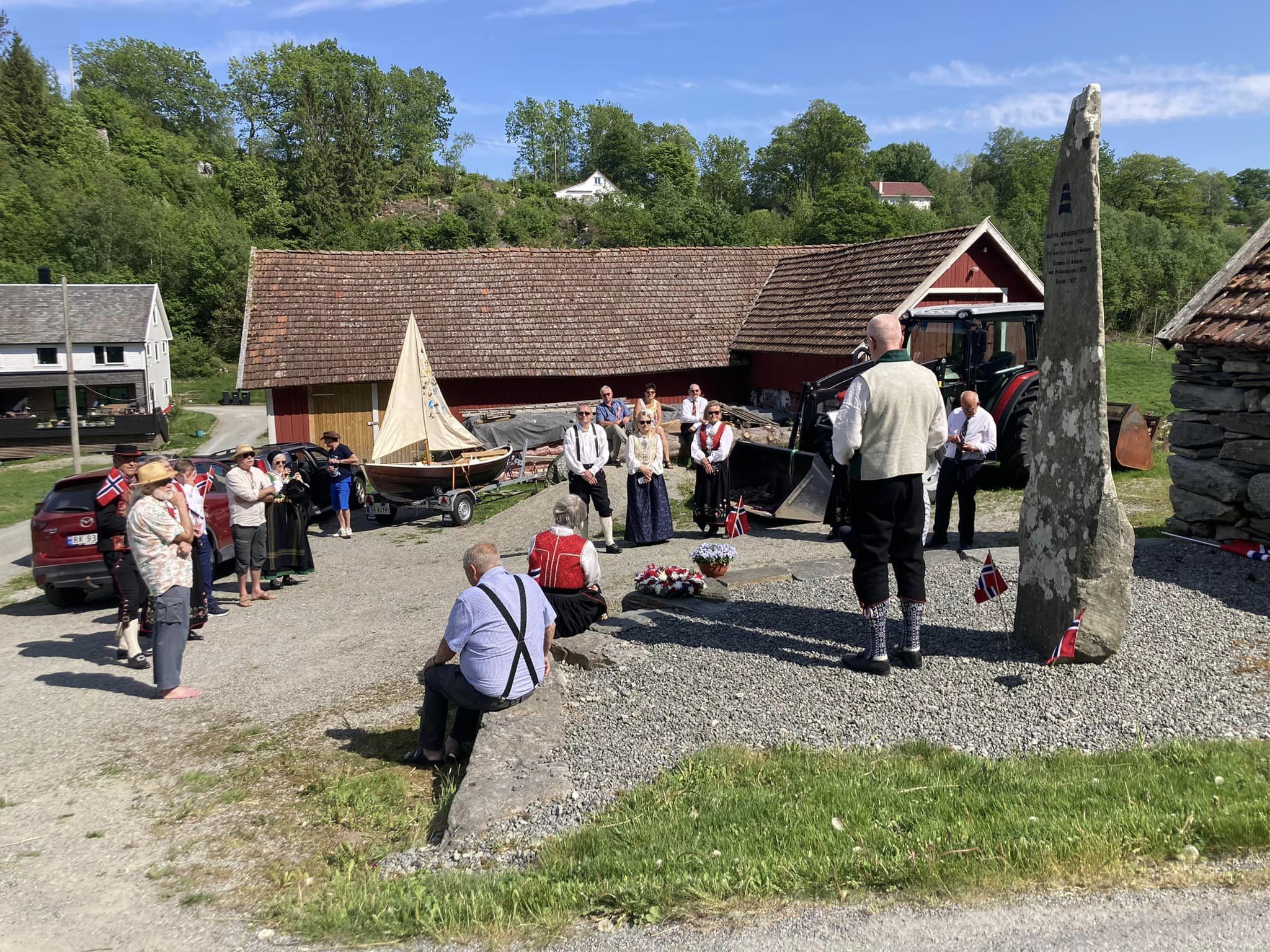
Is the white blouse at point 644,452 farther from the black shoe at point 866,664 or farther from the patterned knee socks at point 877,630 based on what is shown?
the patterned knee socks at point 877,630

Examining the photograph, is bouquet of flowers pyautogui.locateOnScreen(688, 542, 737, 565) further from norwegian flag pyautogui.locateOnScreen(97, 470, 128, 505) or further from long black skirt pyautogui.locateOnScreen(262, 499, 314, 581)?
norwegian flag pyautogui.locateOnScreen(97, 470, 128, 505)

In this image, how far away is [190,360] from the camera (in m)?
60.2

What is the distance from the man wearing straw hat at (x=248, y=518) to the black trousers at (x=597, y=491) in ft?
11.9

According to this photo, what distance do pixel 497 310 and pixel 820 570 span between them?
657 inches

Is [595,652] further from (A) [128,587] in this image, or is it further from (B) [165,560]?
(A) [128,587]

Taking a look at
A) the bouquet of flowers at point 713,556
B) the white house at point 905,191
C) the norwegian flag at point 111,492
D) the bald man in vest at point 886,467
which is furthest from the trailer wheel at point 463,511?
the white house at point 905,191

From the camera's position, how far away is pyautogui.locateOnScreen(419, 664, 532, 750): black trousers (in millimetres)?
6129

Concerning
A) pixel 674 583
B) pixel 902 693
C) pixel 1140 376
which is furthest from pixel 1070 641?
pixel 1140 376

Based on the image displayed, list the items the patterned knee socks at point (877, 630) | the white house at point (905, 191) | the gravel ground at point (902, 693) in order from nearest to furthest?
the gravel ground at point (902, 693), the patterned knee socks at point (877, 630), the white house at point (905, 191)

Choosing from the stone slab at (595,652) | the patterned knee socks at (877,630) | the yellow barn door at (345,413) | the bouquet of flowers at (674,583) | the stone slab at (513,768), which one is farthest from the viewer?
the yellow barn door at (345,413)

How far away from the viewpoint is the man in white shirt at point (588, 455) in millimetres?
11836

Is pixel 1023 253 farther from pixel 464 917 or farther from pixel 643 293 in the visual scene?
pixel 464 917

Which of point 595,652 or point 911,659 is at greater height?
point 911,659

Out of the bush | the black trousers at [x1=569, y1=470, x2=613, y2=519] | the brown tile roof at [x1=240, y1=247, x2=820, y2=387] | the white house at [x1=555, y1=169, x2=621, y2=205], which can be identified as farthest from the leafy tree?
the black trousers at [x1=569, y1=470, x2=613, y2=519]
